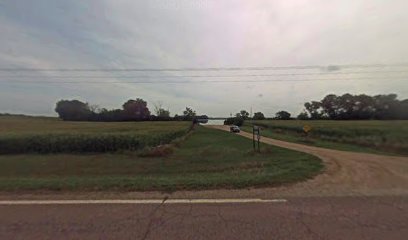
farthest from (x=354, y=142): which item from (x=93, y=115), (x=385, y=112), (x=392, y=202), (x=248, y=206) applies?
(x=93, y=115)

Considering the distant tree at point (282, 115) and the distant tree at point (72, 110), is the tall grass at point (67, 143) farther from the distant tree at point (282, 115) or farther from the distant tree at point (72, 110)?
the distant tree at point (282, 115)

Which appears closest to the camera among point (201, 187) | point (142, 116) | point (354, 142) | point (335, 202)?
point (335, 202)

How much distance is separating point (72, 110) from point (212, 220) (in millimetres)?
90297

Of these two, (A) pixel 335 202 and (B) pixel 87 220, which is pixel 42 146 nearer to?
(B) pixel 87 220

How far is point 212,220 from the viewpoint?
4.29 metres

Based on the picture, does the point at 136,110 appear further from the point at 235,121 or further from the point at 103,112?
the point at 235,121

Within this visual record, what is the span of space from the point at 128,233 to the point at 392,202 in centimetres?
486

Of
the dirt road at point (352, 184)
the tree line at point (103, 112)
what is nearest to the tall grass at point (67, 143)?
the dirt road at point (352, 184)

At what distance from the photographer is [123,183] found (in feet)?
21.8

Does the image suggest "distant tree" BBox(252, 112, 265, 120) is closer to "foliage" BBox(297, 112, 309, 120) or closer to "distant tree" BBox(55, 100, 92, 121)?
"foliage" BBox(297, 112, 309, 120)

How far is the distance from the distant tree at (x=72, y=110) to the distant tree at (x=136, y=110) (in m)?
11.0

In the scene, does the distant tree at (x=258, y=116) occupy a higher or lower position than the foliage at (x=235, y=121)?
higher

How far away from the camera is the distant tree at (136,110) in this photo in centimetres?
8619

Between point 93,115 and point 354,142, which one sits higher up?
point 93,115
